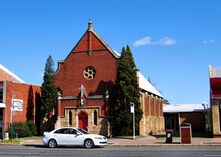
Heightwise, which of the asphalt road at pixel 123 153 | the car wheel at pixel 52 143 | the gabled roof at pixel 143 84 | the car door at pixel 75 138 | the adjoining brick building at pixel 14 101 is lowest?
the asphalt road at pixel 123 153

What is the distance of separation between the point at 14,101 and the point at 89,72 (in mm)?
10036

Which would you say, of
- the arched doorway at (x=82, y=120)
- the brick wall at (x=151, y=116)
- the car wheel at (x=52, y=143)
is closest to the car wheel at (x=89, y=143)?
the car wheel at (x=52, y=143)

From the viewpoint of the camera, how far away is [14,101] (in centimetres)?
4428

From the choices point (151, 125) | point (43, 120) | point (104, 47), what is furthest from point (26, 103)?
point (151, 125)

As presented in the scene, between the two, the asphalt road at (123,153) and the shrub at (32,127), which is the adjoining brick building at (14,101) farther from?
the asphalt road at (123,153)

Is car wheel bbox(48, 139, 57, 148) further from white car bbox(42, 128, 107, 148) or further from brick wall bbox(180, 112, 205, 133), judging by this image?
brick wall bbox(180, 112, 205, 133)

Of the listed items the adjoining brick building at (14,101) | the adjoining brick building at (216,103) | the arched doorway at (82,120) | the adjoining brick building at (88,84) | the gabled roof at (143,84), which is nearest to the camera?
the adjoining brick building at (216,103)

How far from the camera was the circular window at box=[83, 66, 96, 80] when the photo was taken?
4578 cm

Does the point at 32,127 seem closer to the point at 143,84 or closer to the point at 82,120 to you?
the point at 82,120

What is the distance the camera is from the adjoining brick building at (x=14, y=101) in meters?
43.3

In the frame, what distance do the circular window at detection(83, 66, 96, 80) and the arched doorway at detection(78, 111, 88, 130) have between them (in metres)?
4.73

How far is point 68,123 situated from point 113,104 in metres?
6.35

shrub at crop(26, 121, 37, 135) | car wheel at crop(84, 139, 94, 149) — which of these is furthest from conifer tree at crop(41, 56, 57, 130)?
car wheel at crop(84, 139, 94, 149)

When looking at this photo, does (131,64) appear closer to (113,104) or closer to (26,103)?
(113,104)
